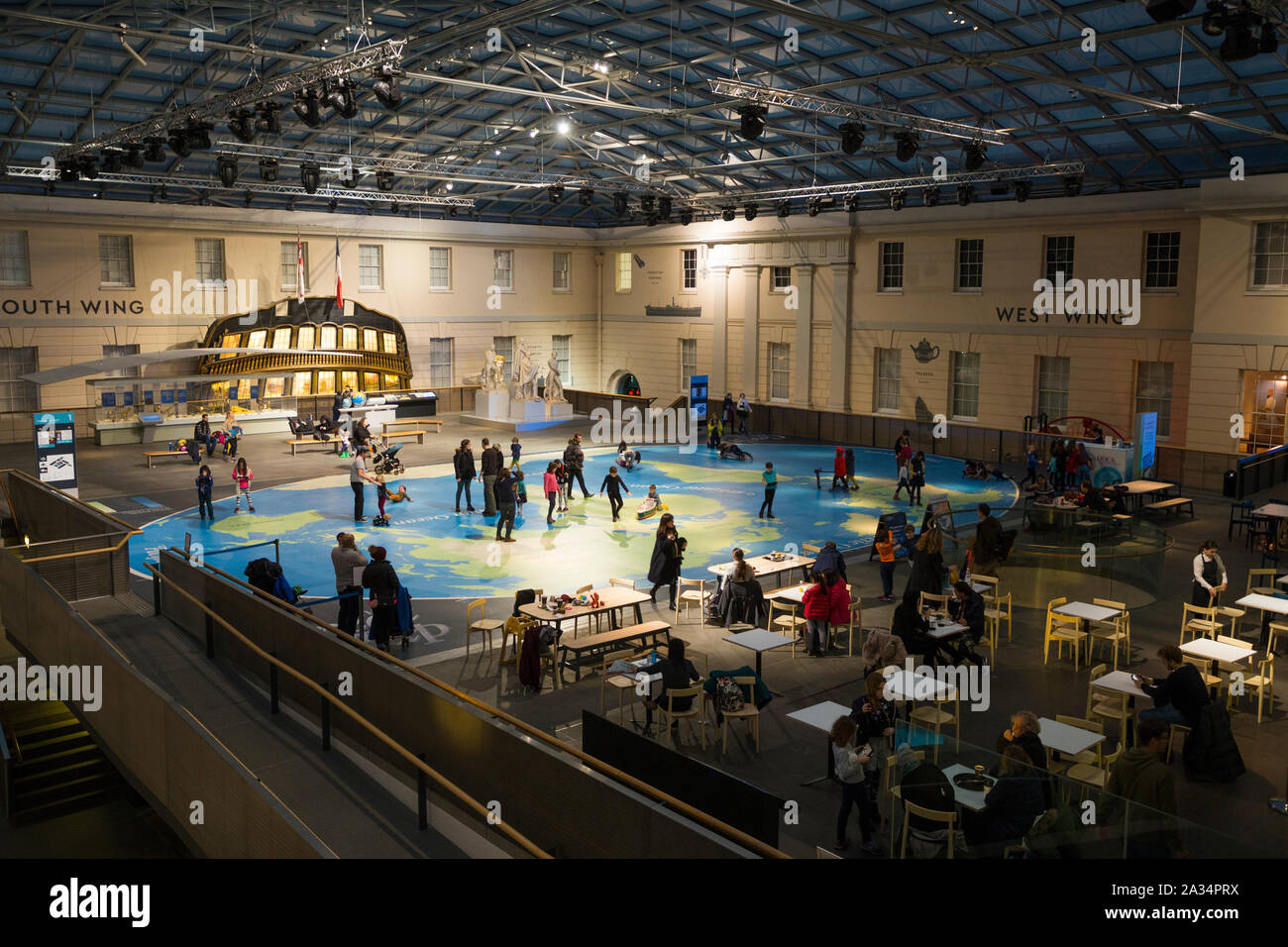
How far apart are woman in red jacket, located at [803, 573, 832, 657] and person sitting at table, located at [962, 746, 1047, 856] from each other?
6.24m

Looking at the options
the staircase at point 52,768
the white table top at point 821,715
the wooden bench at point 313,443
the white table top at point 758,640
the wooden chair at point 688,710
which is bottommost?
the staircase at point 52,768

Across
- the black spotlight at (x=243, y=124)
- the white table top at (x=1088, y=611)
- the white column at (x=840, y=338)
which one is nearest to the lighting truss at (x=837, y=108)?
the black spotlight at (x=243, y=124)

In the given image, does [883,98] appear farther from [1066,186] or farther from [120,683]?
[120,683]

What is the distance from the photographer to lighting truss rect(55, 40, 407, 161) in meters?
18.2

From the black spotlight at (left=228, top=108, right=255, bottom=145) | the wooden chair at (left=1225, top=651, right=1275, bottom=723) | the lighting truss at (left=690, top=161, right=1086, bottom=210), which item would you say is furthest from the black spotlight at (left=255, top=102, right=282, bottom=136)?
the wooden chair at (left=1225, top=651, right=1275, bottom=723)

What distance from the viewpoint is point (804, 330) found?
1534 inches

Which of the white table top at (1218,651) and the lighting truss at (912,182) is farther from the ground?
the lighting truss at (912,182)

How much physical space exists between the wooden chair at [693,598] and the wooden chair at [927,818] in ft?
24.3

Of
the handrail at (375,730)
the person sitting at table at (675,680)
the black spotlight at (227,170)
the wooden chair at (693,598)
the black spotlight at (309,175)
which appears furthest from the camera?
the black spotlight at (309,175)

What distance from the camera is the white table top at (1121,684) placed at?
10.3m

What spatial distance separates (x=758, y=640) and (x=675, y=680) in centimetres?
187

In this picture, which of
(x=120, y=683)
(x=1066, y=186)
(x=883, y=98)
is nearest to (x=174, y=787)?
(x=120, y=683)

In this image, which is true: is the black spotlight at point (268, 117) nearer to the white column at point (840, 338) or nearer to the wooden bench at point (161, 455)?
the wooden bench at point (161, 455)

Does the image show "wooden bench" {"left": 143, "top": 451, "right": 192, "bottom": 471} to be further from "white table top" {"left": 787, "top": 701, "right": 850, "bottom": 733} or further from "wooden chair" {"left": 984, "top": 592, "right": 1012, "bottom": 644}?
"white table top" {"left": 787, "top": 701, "right": 850, "bottom": 733}
